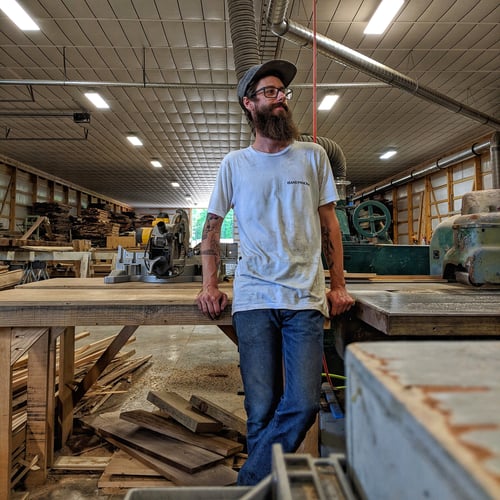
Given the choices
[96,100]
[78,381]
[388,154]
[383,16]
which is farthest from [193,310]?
[388,154]

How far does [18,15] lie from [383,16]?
4075 mm

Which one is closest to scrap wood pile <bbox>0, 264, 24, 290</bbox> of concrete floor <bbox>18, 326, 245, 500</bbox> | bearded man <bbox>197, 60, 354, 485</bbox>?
concrete floor <bbox>18, 326, 245, 500</bbox>

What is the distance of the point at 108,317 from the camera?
64.9 inches

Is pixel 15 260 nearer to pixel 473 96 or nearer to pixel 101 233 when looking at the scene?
pixel 101 233

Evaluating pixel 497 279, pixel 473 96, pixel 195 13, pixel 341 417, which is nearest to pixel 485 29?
pixel 473 96

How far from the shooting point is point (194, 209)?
18.5 metres

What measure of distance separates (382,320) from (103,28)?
4.68 meters

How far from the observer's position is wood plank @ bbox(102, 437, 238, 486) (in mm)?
1835

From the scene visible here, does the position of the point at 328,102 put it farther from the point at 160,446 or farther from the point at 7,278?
the point at 160,446

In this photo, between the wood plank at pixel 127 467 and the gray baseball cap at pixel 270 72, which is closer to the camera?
the gray baseball cap at pixel 270 72

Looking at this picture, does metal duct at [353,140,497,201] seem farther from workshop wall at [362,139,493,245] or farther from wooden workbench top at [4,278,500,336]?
wooden workbench top at [4,278,500,336]

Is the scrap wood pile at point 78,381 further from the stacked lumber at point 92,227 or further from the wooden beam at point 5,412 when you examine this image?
the stacked lumber at point 92,227

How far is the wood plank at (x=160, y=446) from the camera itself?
1.92 m

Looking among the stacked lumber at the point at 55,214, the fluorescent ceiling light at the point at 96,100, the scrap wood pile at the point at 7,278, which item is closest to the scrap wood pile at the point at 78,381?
the scrap wood pile at the point at 7,278
